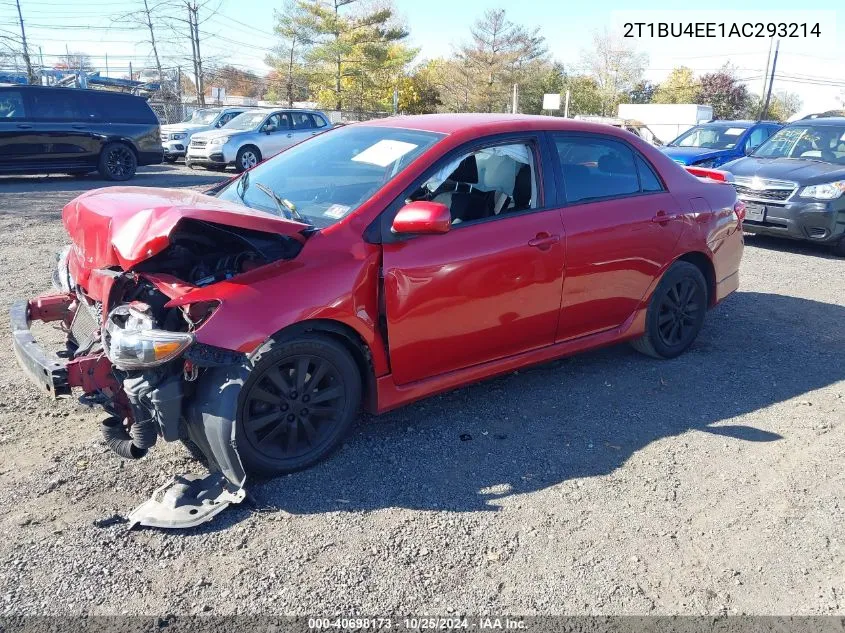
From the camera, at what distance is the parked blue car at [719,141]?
44.5 feet

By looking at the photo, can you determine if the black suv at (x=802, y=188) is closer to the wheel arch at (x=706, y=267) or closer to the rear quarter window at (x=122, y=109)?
the wheel arch at (x=706, y=267)

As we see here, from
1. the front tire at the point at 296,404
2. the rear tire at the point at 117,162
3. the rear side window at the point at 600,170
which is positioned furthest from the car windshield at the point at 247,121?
the front tire at the point at 296,404

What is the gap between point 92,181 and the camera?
50.3ft

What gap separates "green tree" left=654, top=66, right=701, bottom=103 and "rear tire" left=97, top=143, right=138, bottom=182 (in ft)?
173

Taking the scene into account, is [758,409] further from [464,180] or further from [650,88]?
[650,88]

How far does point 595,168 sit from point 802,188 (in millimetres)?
5991

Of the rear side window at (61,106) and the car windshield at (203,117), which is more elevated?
the rear side window at (61,106)

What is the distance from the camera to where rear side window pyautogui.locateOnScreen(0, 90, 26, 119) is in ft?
44.1

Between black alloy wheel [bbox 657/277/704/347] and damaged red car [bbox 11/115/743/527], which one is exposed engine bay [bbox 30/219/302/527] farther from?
black alloy wheel [bbox 657/277/704/347]

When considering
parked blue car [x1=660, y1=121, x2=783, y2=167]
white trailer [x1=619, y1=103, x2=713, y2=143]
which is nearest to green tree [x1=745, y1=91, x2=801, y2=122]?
white trailer [x1=619, y1=103, x2=713, y2=143]

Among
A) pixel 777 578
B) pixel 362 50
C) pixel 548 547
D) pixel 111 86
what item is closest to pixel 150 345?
pixel 548 547

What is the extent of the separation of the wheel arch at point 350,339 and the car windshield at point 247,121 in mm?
15740

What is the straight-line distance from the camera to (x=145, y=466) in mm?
3545

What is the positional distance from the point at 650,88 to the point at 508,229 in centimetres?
6201
